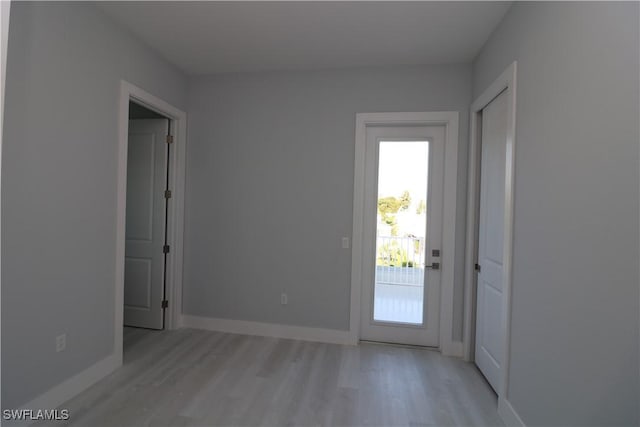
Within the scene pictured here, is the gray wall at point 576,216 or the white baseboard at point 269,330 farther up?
the gray wall at point 576,216

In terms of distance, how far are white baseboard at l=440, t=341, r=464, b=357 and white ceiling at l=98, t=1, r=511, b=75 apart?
8.78 feet

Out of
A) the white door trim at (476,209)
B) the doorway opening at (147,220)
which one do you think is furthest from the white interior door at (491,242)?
the doorway opening at (147,220)

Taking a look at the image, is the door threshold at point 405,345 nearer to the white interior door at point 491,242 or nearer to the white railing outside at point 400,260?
the white interior door at point 491,242

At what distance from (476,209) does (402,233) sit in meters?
0.72

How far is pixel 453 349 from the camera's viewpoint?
108 inches

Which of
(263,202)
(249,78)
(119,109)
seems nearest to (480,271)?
(263,202)

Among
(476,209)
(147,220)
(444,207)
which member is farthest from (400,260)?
(147,220)

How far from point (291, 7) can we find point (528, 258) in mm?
2251

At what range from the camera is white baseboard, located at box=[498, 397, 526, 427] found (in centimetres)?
170

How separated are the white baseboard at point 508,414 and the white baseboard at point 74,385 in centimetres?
287

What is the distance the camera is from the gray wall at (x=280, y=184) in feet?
9.57

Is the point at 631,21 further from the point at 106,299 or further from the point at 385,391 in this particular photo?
the point at 106,299

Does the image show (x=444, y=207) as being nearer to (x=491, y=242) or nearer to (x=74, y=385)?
(x=491, y=242)

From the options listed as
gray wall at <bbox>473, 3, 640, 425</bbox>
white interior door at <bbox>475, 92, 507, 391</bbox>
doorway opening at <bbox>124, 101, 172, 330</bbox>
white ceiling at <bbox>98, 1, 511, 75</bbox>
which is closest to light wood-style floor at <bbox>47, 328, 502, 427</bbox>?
white interior door at <bbox>475, 92, 507, 391</bbox>
